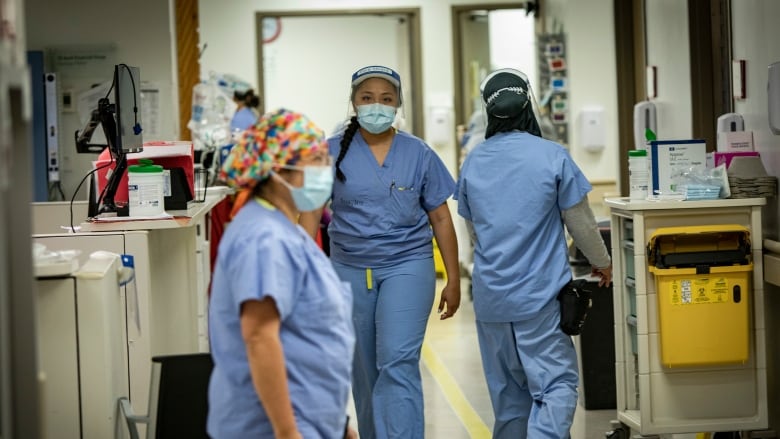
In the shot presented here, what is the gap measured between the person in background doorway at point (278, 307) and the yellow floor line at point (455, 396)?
267cm

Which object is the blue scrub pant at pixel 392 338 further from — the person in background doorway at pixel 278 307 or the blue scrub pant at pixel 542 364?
the person in background doorway at pixel 278 307

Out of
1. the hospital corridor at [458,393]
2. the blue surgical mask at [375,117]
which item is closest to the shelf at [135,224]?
the blue surgical mask at [375,117]

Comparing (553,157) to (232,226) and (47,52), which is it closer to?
(232,226)

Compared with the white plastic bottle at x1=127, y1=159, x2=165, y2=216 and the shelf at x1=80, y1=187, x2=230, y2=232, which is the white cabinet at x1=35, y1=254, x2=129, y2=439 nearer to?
the shelf at x1=80, y1=187, x2=230, y2=232

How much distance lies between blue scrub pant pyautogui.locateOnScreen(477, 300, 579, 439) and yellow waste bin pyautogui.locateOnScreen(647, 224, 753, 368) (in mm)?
475

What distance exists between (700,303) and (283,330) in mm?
2236

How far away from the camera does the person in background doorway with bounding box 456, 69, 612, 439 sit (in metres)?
3.97

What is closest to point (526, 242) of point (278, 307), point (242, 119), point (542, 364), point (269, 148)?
point (542, 364)

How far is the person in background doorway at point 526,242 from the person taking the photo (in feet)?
13.0

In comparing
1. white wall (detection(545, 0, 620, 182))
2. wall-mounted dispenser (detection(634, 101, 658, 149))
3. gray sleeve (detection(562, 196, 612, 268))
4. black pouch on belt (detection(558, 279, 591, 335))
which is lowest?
black pouch on belt (detection(558, 279, 591, 335))

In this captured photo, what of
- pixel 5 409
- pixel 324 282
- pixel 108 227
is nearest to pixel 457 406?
pixel 108 227

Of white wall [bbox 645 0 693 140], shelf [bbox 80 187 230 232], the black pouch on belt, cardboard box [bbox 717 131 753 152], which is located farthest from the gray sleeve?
white wall [bbox 645 0 693 140]

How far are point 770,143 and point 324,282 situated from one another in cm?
266

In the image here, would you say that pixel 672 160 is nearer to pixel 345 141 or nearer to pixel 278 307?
pixel 345 141
